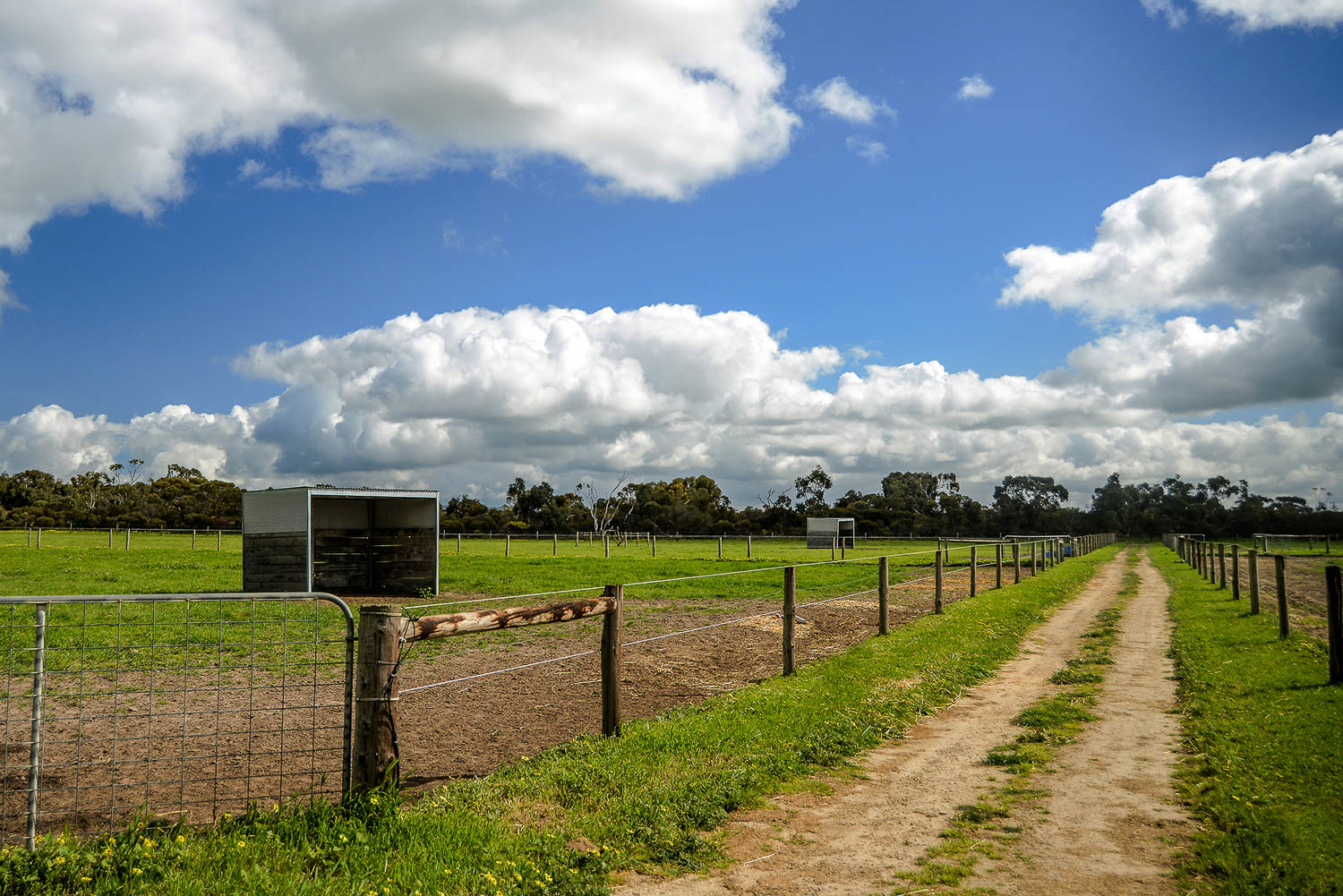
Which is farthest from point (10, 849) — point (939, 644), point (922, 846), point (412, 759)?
point (939, 644)

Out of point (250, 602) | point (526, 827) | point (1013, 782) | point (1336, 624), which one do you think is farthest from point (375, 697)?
point (250, 602)

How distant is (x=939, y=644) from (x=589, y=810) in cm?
747

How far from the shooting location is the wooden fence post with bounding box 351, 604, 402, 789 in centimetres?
464

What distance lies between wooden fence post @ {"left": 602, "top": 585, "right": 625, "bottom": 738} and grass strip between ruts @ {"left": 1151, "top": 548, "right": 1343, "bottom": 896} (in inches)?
149

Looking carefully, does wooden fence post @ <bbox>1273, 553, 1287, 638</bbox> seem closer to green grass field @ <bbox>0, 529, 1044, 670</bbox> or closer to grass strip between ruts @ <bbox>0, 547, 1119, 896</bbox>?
green grass field @ <bbox>0, 529, 1044, 670</bbox>

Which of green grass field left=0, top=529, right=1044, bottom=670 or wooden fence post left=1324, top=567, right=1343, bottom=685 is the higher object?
wooden fence post left=1324, top=567, right=1343, bottom=685

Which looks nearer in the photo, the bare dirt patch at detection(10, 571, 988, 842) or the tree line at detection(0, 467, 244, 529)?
the bare dirt patch at detection(10, 571, 988, 842)

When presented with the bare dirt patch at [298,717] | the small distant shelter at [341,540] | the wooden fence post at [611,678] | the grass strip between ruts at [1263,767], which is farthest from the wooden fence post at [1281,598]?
the small distant shelter at [341,540]

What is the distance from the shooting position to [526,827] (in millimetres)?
4625

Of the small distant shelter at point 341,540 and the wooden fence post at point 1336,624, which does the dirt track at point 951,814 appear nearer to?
the wooden fence post at point 1336,624

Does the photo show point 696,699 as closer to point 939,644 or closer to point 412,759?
point 412,759

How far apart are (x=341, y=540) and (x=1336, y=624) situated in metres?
20.0

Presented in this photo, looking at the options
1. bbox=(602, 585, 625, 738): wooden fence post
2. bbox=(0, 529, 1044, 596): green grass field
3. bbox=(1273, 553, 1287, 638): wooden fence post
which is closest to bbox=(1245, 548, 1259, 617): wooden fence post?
bbox=(1273, 553, 1287, 638): wooden fence post

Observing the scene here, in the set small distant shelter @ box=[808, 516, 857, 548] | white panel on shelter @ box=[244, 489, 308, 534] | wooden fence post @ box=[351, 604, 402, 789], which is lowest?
small distant shelter @ box=[808, 516, 857, 548]
